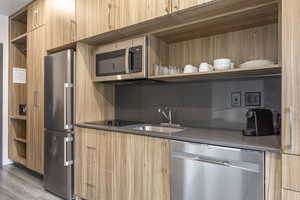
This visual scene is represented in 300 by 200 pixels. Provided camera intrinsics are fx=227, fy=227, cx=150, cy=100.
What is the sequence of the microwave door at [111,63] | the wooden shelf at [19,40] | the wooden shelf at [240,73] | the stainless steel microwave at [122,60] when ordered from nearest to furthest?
the wooden shelf at [240,73]
the stainless steel microwave at [122,60]
the microwave door at [111,63]
the wooden shelf at [19,40]

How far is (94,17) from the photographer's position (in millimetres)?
2309

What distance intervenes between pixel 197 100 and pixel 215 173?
89cm

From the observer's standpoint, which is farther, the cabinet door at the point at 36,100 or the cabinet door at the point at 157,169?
the cabinet door at the point at 36,100

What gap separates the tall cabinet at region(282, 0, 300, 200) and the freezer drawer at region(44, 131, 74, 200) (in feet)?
6.88

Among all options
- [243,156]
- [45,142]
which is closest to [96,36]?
[45,142]

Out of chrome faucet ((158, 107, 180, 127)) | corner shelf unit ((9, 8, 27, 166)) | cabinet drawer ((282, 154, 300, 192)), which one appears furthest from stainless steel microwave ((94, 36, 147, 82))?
corner shelf unit ((9, 8, 27, 166))

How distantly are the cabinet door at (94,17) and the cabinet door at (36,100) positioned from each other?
33.4 inches

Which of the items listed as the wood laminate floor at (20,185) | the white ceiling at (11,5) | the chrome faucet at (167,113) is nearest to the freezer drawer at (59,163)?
the wood laminate floor at (20,185)

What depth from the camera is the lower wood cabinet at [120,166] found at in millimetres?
1763

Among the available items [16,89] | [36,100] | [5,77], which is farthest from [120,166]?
[5,77]

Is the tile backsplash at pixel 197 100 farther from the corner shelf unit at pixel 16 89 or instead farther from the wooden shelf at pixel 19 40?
the corner shelf unit at pixel 16 89

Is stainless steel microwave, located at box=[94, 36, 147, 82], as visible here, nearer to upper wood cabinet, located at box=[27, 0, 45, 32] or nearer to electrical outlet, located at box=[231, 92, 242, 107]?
electrical outlet, located at box=[231, 92, 242, 107]

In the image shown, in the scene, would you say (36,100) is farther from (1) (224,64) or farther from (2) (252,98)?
(2) (252,98)

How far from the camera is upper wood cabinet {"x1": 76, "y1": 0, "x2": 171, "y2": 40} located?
1854 millimetres
